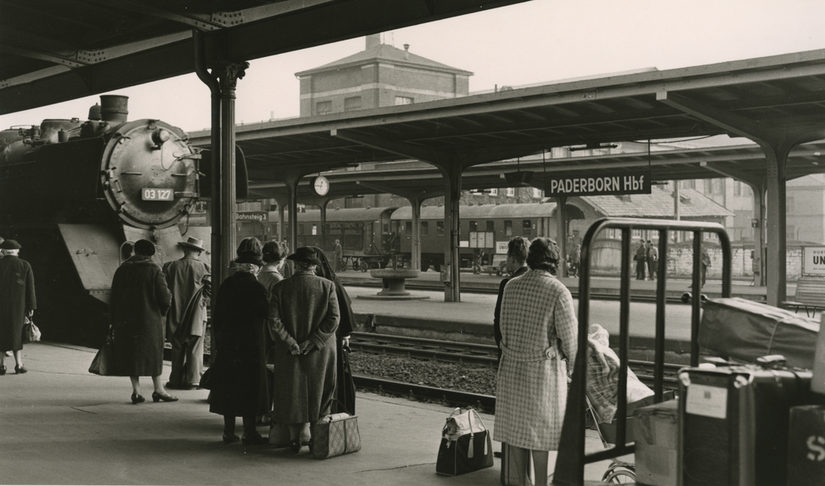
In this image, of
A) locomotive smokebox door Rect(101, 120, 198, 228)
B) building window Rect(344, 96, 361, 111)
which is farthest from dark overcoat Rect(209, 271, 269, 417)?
building window Rect(344, 96, 361, 111)

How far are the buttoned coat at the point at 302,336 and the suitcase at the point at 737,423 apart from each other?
3525 mm

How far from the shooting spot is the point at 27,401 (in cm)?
770

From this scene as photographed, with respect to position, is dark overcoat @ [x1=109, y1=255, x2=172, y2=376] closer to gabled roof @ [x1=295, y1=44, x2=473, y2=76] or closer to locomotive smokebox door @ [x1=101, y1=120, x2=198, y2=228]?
locomotive smokebox door @ [x1=101, y1=120, x2=198, y2=228]

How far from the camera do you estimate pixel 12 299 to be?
9242 mm

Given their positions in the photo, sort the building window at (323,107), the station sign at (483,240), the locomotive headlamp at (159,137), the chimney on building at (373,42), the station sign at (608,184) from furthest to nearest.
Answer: the building window at (323,107)
the chimney on building at (373,42)
the station sign at (483,240)
the station sign at (608,184)
the locomotive headlamp at (159,137)

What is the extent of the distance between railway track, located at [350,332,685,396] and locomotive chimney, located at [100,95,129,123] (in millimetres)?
A: 5016

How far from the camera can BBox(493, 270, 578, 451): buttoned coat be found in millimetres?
4684

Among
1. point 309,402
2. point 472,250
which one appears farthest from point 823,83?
point 472,250

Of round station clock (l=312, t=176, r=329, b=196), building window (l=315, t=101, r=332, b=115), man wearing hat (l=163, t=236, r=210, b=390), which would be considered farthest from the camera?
building window (l=315, t=101, r=332, b=115)

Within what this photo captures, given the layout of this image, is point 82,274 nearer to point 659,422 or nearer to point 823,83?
point 659,422

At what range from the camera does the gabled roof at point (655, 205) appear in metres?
34.6

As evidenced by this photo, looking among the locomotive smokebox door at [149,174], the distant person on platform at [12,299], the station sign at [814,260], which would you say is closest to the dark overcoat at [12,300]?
the distant person on platform at [12,299]

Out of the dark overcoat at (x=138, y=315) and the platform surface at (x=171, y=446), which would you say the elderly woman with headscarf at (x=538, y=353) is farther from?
the dark overcoat at (x=138, y=315)

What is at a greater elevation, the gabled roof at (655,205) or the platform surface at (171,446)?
the gabled roof at (655,205)
